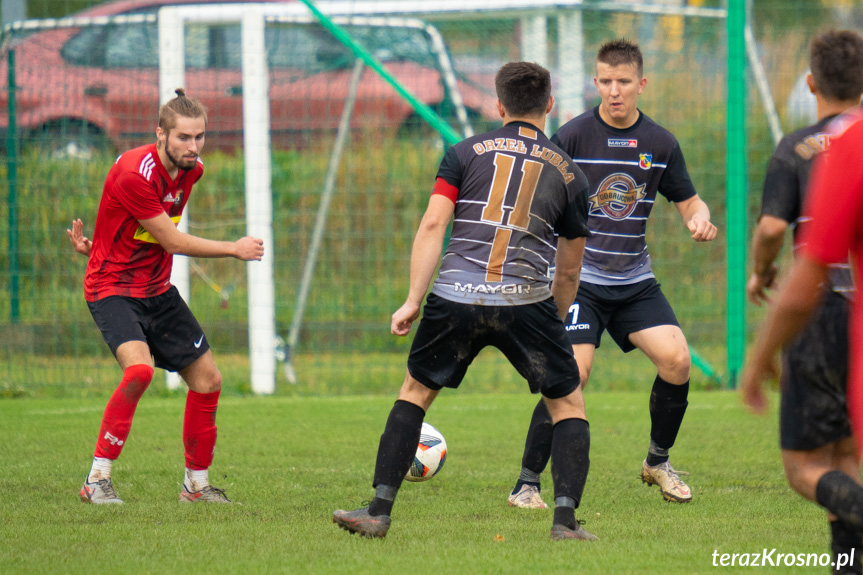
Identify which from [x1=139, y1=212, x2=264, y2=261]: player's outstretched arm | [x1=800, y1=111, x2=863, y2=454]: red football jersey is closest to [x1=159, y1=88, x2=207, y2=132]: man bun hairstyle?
[x1=139, y1=212, x2=264, y2=261]: player's outstretched arm

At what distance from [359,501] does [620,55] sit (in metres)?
2.59

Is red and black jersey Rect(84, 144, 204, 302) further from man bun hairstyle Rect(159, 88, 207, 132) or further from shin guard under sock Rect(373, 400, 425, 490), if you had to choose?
shin guard under sock Rect(373, 400, 425, 490)

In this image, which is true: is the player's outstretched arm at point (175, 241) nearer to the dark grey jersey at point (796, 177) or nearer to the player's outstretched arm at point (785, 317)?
the dark grey jersey at point (796, 177)

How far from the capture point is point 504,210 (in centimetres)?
398

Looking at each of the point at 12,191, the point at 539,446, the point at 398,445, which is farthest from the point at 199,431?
the point at 12,191

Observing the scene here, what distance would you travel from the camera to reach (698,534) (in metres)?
4.18

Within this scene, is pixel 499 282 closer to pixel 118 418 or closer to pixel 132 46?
pixel 118 418

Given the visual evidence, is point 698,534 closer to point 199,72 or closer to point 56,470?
point 56,470

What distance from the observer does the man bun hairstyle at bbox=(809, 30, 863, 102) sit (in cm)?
303

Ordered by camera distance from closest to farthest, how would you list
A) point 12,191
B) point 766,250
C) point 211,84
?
point 766,250
point 12,191
point 211,84

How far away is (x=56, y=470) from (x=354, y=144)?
226 inches

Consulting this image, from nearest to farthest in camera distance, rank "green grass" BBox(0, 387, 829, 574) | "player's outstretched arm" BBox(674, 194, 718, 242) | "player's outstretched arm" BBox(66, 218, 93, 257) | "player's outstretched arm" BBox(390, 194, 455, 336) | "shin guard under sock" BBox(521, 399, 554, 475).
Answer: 1. "green grass" BBox(0, 387, 829, 574)
2. "player's outstretched arm" BBox(390, 194, 455, 336)
3. "player's outstretched arm" BBox(674, 194, 718, 242)
4. "shin guard under sock" BBox(521, 399, 554, 475)
5. "player's outstretched arm" BBox(66, 218, 93, 257)

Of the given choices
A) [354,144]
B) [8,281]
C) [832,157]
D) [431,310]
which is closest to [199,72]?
[354,144]

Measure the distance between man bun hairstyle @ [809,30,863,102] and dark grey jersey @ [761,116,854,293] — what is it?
0.09 m
